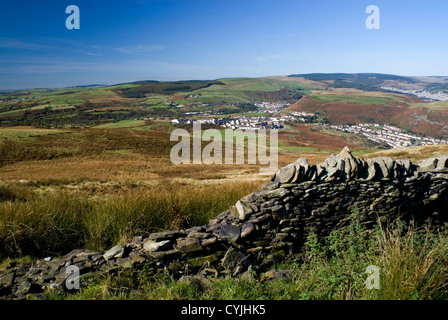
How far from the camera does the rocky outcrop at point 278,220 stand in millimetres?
4523

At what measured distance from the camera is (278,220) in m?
5.48

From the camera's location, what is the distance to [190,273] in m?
4.74

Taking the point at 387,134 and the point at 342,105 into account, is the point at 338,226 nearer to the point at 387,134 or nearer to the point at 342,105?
the point at 387,134

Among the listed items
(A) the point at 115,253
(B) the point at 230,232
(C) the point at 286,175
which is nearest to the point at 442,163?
(C) the point at 286,175

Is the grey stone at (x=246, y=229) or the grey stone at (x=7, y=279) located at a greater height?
the grey stone at (x=246, y=229)

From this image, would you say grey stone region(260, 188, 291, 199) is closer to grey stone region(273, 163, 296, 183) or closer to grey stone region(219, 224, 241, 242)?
grey stone region(273, 163, 296, 183)

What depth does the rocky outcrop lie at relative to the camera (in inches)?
178

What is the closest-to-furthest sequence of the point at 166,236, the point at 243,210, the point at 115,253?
the point at 115,253 → the point at 166,236 → the point at 243,210

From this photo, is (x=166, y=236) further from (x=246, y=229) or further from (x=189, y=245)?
(x=246, y=229)
